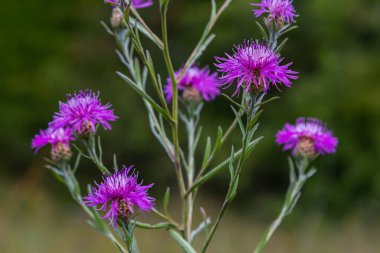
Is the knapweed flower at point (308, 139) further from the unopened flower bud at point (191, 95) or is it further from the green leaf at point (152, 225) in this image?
A: the green leaf at point (152, 225)

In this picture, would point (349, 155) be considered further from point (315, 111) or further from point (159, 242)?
point (159, 242)

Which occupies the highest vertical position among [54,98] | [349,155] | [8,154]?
[349,155]

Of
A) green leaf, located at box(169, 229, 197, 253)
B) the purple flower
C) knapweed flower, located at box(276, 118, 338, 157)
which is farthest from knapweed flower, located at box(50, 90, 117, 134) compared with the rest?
knapweed flower, located at box(276, 118, 338, 157)

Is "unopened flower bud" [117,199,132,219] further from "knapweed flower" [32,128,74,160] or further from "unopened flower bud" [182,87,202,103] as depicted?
"unopened flower bud" [182,87,202,103]

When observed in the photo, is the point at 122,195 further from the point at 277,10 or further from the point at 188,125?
the point at 277,10

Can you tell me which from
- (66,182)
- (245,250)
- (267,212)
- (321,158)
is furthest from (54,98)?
(66,182)

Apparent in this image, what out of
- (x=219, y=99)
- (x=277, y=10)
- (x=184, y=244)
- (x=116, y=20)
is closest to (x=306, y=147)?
(x=277, y=10)
